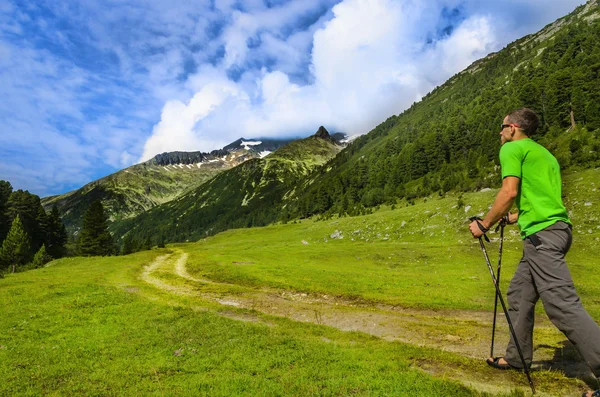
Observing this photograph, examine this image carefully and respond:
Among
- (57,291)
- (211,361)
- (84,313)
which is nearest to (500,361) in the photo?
(211,361)

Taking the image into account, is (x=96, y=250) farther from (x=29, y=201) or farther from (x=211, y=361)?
(x=211, y=361)

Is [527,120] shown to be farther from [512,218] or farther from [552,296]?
[552,296]

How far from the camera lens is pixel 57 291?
23.6m

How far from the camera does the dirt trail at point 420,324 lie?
8255 millimetres

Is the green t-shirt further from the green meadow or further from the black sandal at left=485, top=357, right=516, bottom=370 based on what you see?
the green meadow

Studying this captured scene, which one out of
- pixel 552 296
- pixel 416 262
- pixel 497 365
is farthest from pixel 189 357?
pixel 416 262

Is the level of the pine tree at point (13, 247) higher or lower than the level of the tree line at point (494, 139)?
lower

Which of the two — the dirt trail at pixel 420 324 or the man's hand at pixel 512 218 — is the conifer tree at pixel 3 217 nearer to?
the dirt trail at pixel 420 324

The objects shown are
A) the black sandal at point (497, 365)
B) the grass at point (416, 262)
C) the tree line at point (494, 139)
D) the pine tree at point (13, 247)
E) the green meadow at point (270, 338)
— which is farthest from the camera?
the tree line at point (494, 139)

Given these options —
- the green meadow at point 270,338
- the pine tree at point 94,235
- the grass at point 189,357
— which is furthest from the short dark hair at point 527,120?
the pine tree at point 94,235

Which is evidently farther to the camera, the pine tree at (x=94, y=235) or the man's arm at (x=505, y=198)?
the pine tree at (x=94, y=235)

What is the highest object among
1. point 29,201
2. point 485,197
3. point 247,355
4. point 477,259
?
point 29,201

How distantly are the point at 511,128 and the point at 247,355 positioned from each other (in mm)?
10479

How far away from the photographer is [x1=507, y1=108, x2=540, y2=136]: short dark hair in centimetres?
746
